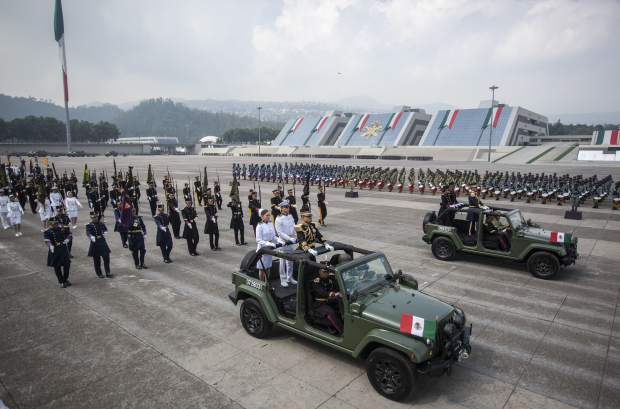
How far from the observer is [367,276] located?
18.3 feet

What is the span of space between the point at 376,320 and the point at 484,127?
88.7 metres

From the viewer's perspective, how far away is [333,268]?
524cm

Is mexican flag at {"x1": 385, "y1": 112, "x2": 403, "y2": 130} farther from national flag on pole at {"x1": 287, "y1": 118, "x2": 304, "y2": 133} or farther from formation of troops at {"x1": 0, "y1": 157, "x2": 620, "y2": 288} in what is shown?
formation of troops at {"x1": 0, "y1": 157, "x2": 620, "y2": 288}

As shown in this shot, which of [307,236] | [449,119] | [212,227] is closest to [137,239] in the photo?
[212,227]

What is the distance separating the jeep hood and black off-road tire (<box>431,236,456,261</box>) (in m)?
5.49

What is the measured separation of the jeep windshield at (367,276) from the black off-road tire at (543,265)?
5618 mm

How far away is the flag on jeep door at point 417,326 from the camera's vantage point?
441cm

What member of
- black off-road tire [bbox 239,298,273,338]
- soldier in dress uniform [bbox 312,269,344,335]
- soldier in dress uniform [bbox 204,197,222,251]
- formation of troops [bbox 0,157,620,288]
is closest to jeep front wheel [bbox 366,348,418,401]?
soldier in dress uniform [bbox 312,269,344,335]

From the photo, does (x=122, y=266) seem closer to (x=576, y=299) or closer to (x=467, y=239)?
(x=467, y=239)

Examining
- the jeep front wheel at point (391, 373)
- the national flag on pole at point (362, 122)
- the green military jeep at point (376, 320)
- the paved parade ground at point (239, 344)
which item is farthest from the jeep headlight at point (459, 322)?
the national flag on pole at point (362, 122)

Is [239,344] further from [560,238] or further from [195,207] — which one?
[195,207]

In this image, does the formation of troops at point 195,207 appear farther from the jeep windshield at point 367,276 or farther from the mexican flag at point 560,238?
the mexican flag at point 560,238

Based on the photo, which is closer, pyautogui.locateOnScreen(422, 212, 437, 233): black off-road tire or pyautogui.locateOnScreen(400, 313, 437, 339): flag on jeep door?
pyautogui.locateOnScreen(400, 313, 437, 339): flag on jeep door

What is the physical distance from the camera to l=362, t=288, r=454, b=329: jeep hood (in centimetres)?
482
